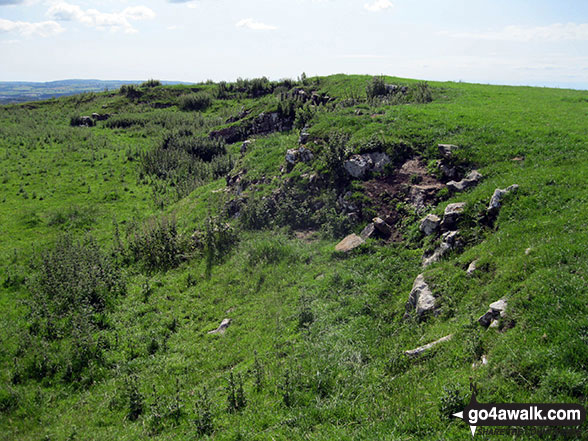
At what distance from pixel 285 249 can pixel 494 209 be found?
10470 millimetres

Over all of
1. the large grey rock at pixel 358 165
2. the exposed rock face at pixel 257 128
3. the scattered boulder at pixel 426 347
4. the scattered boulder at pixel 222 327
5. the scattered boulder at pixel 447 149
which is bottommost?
the scattered boulder at pixel 222 327

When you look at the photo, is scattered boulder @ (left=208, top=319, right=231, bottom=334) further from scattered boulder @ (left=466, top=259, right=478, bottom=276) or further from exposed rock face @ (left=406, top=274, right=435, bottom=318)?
scattered boulder @ (left=466, top=259, right=478, bottom=276)

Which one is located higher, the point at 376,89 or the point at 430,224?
the point at 376,89

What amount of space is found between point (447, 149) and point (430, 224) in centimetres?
639

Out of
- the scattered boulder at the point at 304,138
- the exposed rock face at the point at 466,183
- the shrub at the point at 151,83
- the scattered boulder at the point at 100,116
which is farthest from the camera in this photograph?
the shrub at the point at 151,83

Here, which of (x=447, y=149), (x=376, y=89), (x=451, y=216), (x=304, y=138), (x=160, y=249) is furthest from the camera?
(x=376, y=89)

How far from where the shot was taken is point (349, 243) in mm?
17344

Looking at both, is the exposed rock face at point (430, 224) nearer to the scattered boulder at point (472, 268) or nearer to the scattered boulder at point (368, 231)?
the scattered boulder at point (368, 231)

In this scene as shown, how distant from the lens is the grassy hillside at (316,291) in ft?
27.4

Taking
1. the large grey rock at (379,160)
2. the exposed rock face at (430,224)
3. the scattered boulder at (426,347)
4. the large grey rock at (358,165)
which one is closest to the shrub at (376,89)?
the large grey rock at (379,160)

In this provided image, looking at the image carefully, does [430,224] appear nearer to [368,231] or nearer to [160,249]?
[368,231]

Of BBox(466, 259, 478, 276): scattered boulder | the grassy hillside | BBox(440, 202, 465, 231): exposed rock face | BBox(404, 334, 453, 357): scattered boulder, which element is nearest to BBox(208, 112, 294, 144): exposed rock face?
the grassy hillside

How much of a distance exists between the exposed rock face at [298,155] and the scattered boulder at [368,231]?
8277mm

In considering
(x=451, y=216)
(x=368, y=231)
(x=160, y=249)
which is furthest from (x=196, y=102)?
(x=451, y=216)
